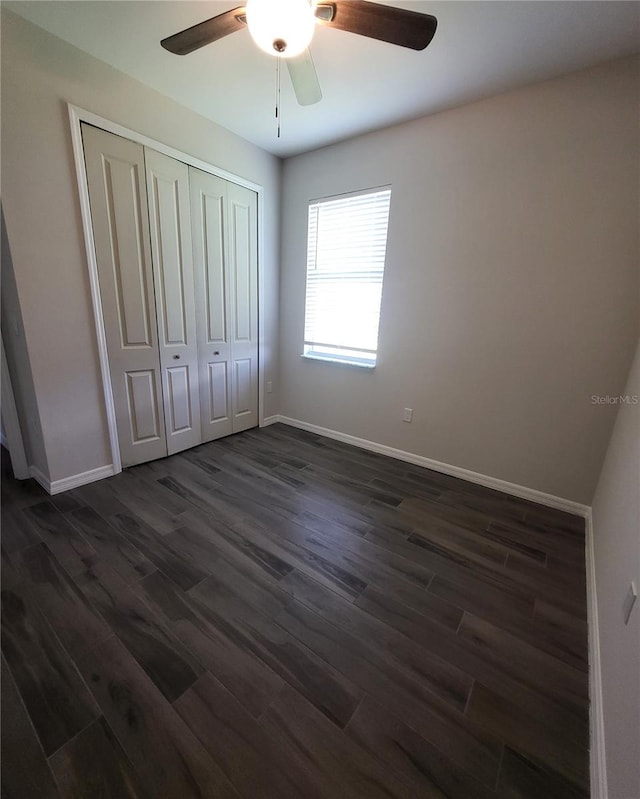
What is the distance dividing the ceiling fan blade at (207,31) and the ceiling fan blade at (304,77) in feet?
0.81

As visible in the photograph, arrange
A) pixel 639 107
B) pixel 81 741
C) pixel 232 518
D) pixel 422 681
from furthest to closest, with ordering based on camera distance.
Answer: pixel 232 518 < pixel 639 107 < pixel 422 681 < pixel 81 741

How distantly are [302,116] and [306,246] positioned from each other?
1.01 meters

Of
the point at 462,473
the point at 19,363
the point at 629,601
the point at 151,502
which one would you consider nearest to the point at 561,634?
the point at 629,601

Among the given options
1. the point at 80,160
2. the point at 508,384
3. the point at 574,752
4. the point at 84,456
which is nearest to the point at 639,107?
the point at 508,384

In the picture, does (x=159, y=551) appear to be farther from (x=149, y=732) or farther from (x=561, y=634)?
(x=561, y=634)

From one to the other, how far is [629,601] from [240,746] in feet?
4.40

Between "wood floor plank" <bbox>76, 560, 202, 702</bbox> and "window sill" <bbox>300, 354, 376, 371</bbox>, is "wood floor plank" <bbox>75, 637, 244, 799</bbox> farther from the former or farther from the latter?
"window sill" <bbox>300, 354, 376, 371</bbox>

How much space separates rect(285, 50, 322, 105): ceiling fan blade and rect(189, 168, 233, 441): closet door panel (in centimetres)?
137

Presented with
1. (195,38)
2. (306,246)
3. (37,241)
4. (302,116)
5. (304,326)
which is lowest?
(304,326)

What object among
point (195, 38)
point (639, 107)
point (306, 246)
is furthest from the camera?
point (306, 246)

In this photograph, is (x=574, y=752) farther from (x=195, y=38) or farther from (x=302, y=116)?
(x=302, y=116)

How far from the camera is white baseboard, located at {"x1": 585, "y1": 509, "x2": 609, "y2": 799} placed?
0.91 meters

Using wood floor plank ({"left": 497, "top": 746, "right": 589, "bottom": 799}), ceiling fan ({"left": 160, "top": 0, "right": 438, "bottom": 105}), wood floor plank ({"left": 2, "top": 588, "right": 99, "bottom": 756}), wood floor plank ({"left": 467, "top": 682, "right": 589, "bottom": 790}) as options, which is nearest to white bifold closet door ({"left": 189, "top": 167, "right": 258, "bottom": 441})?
ceiling fan ({"left": 160, "top": 0, "right": 438, "bottom": 105})

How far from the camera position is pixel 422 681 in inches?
46.6
